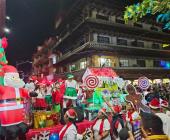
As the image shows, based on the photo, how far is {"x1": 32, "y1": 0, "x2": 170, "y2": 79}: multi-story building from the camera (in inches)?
1069

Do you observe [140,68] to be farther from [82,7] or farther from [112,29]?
[82,7]

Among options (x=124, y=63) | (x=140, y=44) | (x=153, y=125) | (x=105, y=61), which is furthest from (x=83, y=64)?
(x=153, y=125)

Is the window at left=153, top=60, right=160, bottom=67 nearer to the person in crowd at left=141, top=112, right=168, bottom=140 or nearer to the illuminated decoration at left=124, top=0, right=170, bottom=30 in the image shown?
the illuminated decoration at left=124, top=0, right=170, bottom=30

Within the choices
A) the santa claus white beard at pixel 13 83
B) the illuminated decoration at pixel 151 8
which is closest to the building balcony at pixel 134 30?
the illuminated decoration at pixel 151 8

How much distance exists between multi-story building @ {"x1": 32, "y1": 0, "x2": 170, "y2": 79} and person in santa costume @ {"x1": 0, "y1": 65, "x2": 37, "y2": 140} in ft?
67.0

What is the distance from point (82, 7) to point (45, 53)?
101 ft

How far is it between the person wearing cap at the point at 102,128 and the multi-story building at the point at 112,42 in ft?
67.7

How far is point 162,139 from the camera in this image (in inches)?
140

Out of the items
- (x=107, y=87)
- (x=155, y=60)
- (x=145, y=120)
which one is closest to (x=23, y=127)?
(x=145, y=120)

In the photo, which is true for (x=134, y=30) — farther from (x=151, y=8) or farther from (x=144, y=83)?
(x=151, y=8)

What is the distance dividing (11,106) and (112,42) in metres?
25.6

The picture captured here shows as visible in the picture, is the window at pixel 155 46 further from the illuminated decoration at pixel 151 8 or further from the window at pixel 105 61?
the illuminated decoration at pixel 151 8

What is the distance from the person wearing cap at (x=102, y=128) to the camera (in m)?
4.81

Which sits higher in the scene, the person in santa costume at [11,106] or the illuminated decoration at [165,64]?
the illuminated decoration at [165,64]
